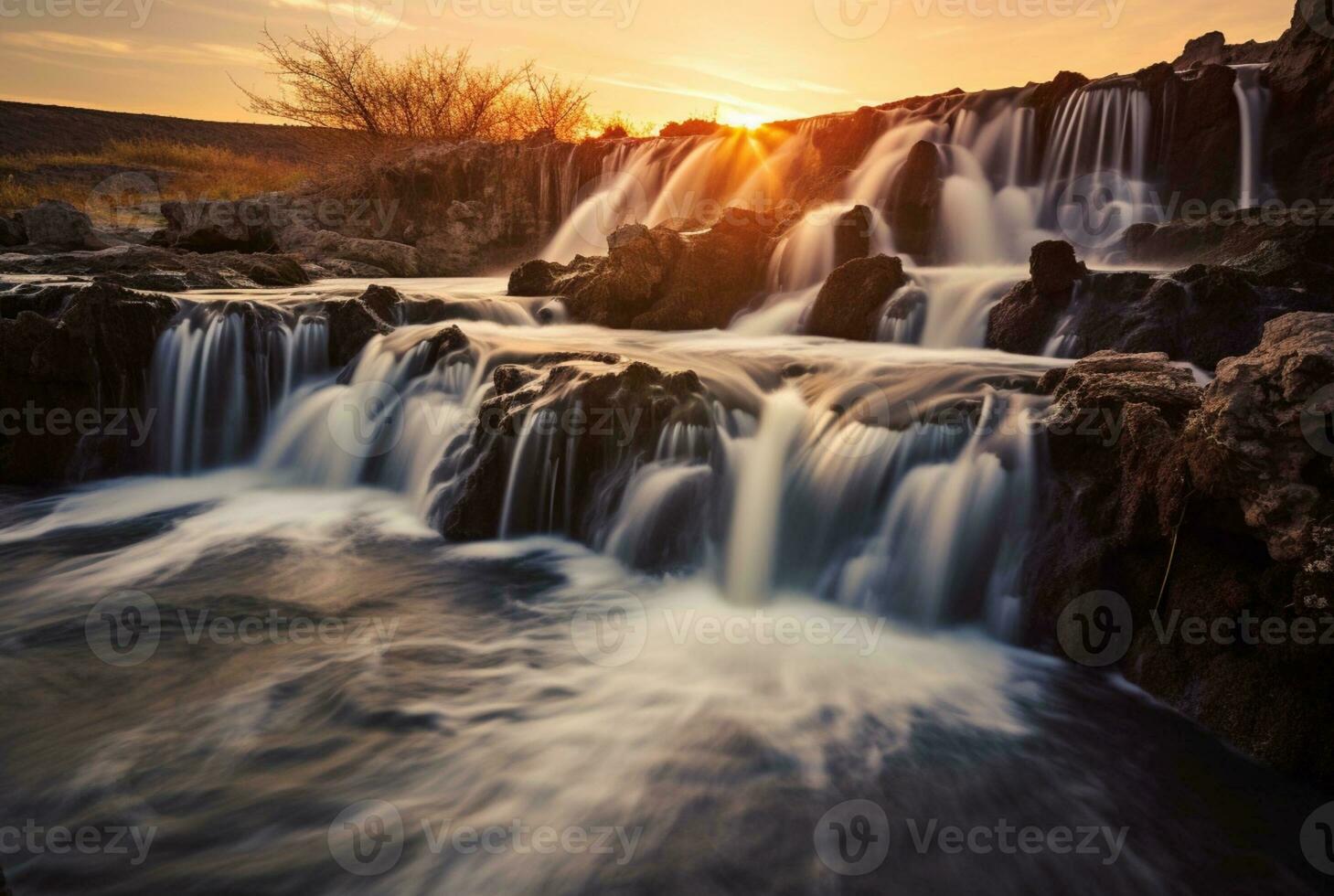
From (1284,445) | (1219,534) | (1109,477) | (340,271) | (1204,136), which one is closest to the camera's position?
(1284,445)

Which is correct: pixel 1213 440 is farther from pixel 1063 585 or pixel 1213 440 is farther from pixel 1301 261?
pixel 1301 261

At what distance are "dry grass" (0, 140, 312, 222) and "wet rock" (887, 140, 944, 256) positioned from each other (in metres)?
19.3

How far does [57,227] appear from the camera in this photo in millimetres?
12695

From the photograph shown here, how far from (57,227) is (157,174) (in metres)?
18.9

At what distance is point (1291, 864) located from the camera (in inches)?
112

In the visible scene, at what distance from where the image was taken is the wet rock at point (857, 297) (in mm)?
9062

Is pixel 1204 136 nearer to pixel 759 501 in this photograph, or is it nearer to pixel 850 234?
pixel 850 234

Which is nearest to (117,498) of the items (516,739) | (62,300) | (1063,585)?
(62,300)

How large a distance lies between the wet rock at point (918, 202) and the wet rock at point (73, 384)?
1072 cm

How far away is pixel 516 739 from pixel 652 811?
2.99 ft

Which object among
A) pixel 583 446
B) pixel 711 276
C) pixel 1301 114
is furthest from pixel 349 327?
pixel 1301 114

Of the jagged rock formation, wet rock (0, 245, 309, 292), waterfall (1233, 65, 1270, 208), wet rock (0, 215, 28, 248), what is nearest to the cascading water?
the jagged rock formation

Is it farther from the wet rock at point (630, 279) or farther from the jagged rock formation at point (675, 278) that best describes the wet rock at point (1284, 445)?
the wet rock at point (630, 279)

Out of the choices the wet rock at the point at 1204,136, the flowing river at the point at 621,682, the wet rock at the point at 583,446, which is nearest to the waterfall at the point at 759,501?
the flowing river at the point at 621,682
